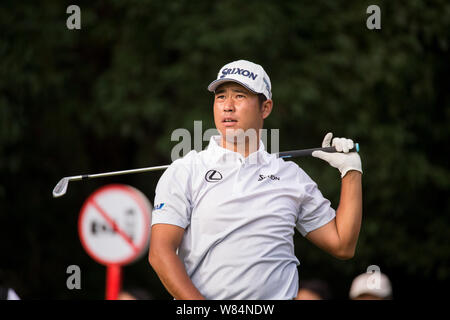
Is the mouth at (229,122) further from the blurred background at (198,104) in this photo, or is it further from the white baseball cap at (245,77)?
the blurred background at (198,104)

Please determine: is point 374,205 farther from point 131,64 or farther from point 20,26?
point 20,26

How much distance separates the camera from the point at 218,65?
955 cm

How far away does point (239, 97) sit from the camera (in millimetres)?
3846

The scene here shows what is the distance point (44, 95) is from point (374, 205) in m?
4.87

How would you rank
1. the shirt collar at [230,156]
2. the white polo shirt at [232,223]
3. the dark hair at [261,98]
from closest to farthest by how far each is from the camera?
the white polo shirt at [232,223]
the shirt collar at [230,156]
the dark hair at [261,98]

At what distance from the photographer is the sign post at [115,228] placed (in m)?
7.02

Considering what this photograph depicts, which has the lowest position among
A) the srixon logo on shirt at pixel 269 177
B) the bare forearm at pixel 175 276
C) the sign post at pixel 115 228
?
the sign post at pixel 115 228

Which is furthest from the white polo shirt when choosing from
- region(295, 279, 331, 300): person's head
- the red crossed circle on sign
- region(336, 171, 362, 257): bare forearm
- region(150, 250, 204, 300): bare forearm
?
the red crossed circle on sign

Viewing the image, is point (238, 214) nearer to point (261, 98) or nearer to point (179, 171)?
point (179, 171)

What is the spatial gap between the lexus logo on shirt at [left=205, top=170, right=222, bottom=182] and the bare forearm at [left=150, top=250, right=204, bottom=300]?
0.42m

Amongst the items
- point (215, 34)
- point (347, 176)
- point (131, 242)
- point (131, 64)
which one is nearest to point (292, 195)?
point (347, 176)

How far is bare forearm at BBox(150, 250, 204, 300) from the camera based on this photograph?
10.9ft

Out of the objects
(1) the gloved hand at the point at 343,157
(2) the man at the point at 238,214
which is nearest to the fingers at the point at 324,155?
(1) the gloved hand at the point at 343,157

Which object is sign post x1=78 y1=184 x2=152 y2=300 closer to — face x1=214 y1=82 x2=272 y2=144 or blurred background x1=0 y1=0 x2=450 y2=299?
blurred background x1=0 y1=0 x2=450 y2=299
